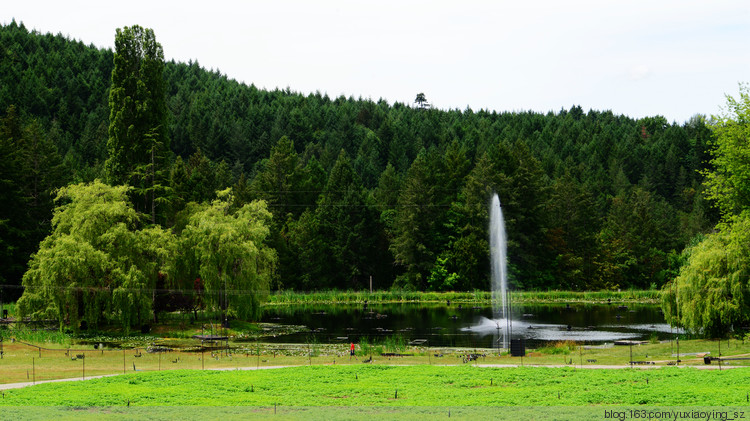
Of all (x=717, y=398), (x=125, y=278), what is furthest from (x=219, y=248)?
(x=717, y=398)

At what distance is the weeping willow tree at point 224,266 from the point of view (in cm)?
6500

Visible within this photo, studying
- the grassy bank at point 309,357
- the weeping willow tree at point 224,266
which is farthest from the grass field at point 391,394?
the weeping willow tree at point 224,266

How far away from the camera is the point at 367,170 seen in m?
190

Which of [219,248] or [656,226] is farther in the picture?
[656,226]

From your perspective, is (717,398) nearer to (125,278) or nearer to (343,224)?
(125,278)

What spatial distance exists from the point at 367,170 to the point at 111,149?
118362 millimetres

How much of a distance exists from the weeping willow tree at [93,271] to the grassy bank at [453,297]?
37.0 metres

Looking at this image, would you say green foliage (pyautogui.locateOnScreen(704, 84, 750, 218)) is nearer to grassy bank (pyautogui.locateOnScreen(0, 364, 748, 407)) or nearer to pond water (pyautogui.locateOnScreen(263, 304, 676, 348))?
pond water (pyautogui.locateOnScreen(263, 304, 676, 348))

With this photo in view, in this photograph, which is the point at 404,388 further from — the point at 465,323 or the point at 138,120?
the point at 138,120

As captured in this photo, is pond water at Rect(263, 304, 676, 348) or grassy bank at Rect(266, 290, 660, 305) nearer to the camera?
pond water at Rect(263, 304, 676, 348)

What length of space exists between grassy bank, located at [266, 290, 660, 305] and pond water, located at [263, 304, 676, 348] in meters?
5.91

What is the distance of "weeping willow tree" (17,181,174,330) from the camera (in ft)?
194

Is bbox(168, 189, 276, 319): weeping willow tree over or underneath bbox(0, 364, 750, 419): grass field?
over

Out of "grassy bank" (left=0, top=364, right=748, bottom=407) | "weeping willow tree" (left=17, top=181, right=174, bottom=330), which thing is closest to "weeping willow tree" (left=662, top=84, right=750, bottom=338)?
"grassy bank" (left=0, top=364, right=748, bottom=407)
